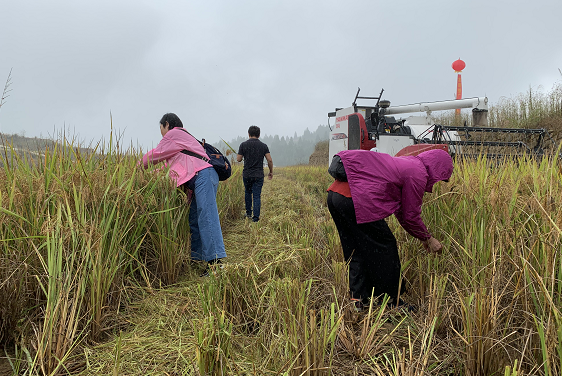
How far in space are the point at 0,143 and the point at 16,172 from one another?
332 mm

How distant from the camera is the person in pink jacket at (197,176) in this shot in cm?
273

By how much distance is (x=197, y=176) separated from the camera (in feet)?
9.14

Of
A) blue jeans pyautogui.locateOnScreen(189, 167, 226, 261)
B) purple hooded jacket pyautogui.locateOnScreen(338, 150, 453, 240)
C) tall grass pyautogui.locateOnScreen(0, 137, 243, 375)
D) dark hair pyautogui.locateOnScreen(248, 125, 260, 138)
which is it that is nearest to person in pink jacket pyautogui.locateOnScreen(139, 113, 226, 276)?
blue jeans pyautogui.locateOnScreen(189, 167, 226, 261)

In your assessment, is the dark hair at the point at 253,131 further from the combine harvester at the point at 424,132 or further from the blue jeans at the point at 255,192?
the combine harvester at the point at 424,132

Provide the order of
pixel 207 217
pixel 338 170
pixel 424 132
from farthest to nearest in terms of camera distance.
Answer: 1. pixel 424 132
2. pixel 207 217
3. pixel 338 170

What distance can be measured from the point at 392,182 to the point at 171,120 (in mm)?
2178

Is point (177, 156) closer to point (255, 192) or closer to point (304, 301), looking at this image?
point (304, 301)

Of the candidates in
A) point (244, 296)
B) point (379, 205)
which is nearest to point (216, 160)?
point (244, 296)

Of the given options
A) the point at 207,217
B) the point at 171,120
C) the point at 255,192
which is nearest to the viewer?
the point at 207,217

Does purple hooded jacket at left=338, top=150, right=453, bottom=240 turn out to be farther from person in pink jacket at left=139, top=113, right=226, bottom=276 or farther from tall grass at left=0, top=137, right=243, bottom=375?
tall grass at left=0, top=137, right=243, bottom=375

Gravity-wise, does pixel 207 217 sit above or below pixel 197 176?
below

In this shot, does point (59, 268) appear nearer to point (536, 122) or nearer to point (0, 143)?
point (0, 143)

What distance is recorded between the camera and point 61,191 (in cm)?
180

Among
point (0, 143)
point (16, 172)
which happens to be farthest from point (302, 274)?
point (0, 143)
